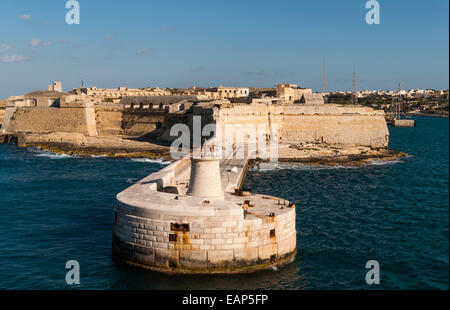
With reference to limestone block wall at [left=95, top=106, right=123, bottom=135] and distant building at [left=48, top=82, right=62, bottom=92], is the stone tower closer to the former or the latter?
limestone block wall at [left=95, top=106, right=123, bottom=135]

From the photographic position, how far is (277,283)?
12664mm

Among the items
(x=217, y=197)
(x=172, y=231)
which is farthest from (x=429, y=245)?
(x=172, y=231)

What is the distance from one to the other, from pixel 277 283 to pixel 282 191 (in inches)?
485

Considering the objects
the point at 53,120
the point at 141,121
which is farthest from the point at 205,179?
the point at 53,120

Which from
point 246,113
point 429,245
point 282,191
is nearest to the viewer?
point 429,245

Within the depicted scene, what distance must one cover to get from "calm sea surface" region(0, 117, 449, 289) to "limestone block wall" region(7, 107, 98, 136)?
15519 millimetres

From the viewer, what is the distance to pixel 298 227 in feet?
58.2

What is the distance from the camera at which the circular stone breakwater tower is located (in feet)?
42.3

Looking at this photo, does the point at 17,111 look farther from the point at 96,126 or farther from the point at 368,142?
the point at 368,142

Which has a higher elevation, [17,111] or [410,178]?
[17,111]

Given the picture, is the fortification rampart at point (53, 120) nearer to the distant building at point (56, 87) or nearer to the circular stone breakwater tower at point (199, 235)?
the distant building at point (56, 87)

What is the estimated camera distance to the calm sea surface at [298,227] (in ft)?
42.4

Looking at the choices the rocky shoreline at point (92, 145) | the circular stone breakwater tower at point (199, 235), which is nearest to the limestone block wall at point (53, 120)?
the rocky shoreline at point (92, 145)

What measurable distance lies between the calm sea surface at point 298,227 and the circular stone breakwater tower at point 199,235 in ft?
1.31
